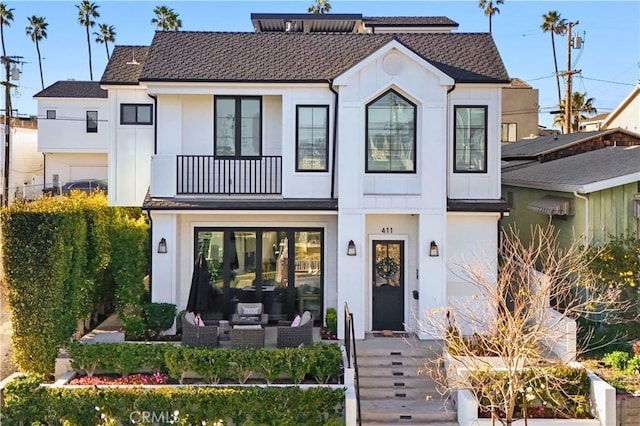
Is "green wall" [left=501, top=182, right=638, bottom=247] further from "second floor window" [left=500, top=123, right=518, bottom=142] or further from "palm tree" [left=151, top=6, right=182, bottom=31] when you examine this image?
"palm tree" [left=151, top=6, right=182, bottom=31]

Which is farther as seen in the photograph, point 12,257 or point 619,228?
point 619,228

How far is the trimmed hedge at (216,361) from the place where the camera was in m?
13.1

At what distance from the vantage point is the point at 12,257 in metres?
13.1

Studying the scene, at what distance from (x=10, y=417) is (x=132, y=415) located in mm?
2275

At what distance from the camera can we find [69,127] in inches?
1590

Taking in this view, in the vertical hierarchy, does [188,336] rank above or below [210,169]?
below

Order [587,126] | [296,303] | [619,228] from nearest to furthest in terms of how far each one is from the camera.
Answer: [619,228]
[296,303]
[587,126]

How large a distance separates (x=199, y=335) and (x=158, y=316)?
1724 mm

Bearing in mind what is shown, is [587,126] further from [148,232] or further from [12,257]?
[12,257]

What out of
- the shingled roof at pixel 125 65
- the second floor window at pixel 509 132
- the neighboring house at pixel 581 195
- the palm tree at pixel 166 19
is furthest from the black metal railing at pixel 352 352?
the palm tree at pixel 166 19

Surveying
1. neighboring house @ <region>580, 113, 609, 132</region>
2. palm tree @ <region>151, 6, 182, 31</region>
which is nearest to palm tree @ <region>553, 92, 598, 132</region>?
neighboring house @ <region>580, 113, 609, 132</region>

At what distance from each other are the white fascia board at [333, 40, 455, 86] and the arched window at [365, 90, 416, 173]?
0.89 metres

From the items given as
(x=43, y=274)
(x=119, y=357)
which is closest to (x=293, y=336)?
(x=119, y=357)

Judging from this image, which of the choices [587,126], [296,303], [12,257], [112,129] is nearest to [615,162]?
[296,303]
